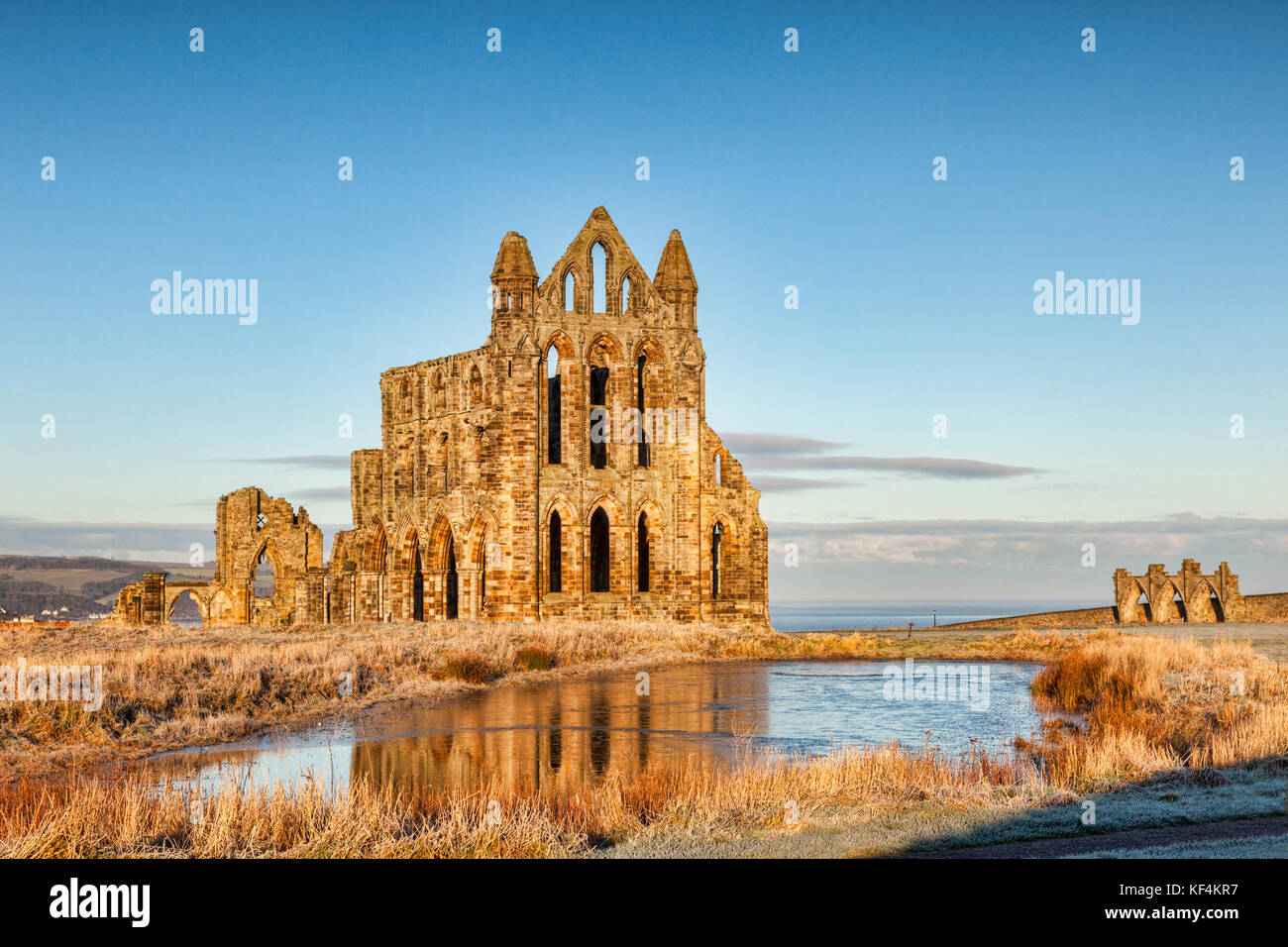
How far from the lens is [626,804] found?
45.0ft

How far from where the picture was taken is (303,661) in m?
29.2

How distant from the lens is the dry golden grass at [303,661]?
19719 millimetres

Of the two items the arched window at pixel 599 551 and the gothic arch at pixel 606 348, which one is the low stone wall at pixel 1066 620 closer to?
the arched window at pixel 599 551

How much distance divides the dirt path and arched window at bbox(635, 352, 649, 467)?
137ft

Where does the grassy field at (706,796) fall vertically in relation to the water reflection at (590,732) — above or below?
above

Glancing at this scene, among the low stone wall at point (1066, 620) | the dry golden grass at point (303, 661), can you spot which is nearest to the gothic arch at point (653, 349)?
the dry golden grass at point (303, 661)

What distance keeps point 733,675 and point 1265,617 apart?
105ft

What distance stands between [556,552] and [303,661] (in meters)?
25.1

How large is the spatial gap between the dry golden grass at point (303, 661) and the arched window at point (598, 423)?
8949 mm

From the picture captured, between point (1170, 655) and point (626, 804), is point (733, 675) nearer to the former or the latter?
point (1170, 655)

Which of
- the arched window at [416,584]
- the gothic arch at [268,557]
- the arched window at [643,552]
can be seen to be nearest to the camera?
the arched window at [643,552]

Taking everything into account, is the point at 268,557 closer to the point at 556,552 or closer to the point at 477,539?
the point at 477,539

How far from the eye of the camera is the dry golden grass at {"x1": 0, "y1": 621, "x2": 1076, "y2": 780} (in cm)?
1972
